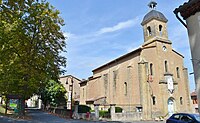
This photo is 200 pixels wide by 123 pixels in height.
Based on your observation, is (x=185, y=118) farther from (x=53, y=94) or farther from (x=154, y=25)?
(x=53, y=94)

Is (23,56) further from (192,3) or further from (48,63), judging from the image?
(192,3)

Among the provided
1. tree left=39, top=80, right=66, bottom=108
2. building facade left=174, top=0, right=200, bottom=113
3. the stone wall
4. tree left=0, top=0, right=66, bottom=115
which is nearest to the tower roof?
the stone wall

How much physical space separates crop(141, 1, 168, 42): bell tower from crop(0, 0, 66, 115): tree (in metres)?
18.0

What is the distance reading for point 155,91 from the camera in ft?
104

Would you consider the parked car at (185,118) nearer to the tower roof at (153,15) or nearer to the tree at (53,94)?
the tower roof at (153,15)

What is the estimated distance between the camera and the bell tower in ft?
117

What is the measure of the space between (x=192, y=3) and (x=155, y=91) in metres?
24.9

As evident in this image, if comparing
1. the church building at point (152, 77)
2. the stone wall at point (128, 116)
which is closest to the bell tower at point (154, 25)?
the church building at point (152, 77)

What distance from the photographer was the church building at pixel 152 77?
3136cm

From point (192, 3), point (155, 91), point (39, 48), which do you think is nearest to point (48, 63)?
point (39, 48)

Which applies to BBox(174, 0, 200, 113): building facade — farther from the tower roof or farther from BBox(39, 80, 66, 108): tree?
BBox(39, 80, 66, 108): tree

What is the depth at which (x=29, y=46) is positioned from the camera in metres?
19.6

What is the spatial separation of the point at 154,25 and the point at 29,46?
23101mm

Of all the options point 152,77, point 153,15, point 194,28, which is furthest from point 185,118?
point 153,15
